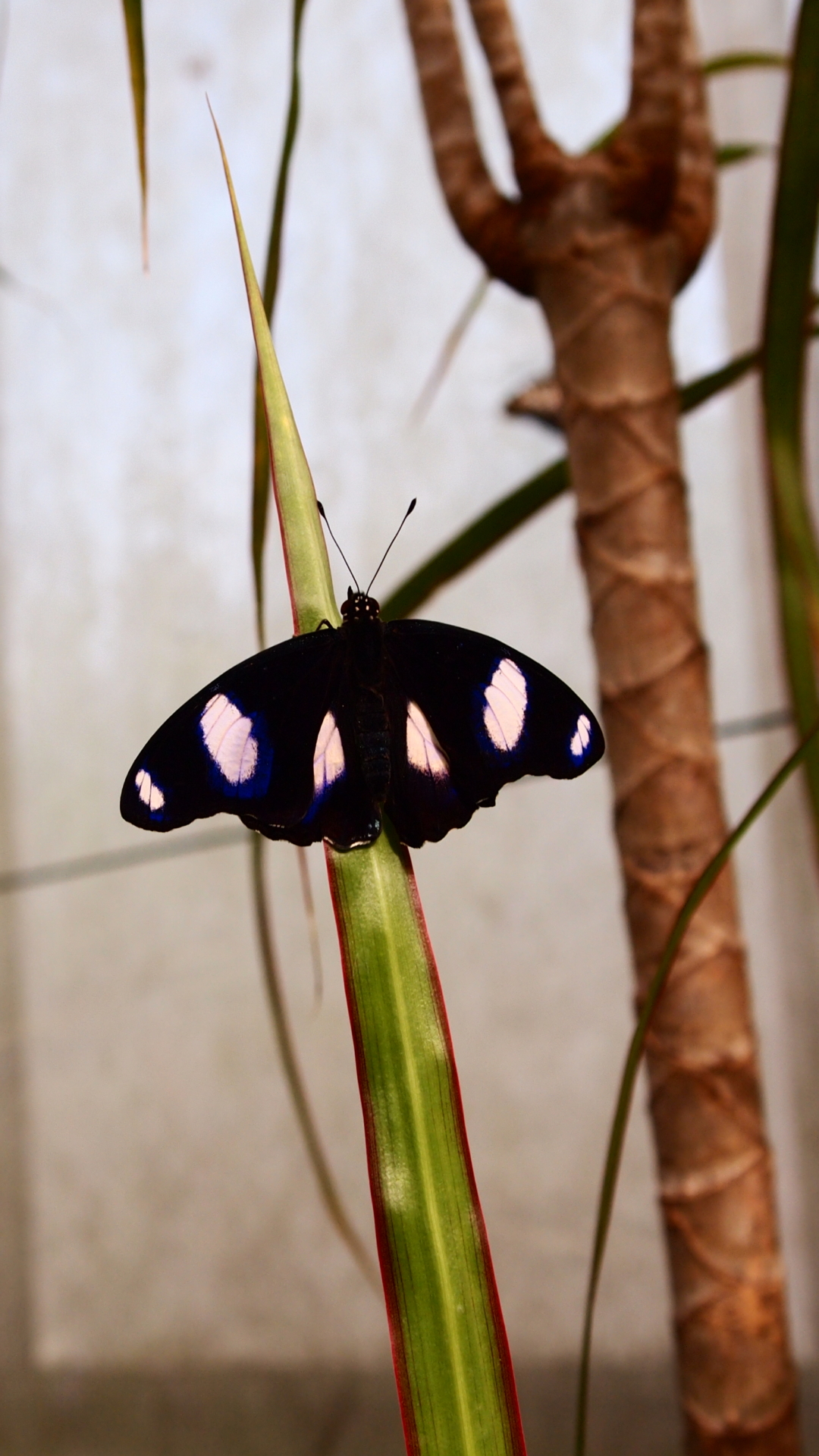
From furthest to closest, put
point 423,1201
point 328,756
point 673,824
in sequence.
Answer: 1. point 673,824
2. point 328,756
3. point 423,1201

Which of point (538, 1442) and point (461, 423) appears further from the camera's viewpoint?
point (461, 423)

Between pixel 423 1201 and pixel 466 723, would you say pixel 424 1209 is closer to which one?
pixel 423 1201

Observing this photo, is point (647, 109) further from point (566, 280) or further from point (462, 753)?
point (462, 753)

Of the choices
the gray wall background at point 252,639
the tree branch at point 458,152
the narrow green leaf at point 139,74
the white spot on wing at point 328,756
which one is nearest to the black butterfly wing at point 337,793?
the white spot on wing at point 328,756

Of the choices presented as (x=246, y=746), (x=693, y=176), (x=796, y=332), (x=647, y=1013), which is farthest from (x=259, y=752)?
(x=693, y=176)

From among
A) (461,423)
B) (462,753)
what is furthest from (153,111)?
(462,753)

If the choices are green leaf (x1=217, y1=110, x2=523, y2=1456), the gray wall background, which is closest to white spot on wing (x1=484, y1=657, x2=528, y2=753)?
green leaf (x1=217, y1=110, x2=523, y2=1456)

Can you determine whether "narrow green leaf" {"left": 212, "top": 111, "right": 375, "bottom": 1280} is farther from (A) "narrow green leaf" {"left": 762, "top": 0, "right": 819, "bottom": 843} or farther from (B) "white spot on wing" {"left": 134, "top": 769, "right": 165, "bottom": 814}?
(A) "narrow green leaf" {"left": 762, "top": 0, "right": 819, "bottom": 843}
